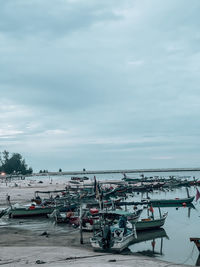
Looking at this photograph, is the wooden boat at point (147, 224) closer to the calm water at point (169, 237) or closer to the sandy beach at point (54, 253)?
the calm water at point (169, 237)

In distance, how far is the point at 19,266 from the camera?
66.4 ft

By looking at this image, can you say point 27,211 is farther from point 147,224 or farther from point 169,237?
point 169,237

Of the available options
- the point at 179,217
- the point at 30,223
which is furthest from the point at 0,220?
the point at 179,217

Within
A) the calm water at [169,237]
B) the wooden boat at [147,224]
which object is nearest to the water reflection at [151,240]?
the calm water at [169,237]

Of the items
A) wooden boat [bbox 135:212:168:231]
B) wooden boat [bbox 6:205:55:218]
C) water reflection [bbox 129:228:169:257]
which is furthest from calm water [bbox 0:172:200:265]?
wooden boat [bbox 6:205:55:218]

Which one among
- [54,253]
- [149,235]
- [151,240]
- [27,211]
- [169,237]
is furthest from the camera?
[27,211]

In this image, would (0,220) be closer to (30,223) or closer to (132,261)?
(30,223)

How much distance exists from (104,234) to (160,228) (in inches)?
646

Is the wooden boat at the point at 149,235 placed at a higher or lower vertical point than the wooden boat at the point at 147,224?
lower

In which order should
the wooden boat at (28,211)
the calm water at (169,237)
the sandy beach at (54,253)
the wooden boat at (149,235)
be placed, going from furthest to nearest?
the wooden boat at (28,211) → the wooden boat at (149,235) → the calm water at (169,237) → the sandy beach at (54,253)

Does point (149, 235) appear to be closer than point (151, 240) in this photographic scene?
No

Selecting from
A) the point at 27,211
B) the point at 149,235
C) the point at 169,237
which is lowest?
the point at 169,237

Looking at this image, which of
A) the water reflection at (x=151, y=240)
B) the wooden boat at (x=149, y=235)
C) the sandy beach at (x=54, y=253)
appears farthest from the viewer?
the wooden boat at (x=149, y=235)

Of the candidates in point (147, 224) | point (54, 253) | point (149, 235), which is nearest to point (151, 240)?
point (149, 235)
